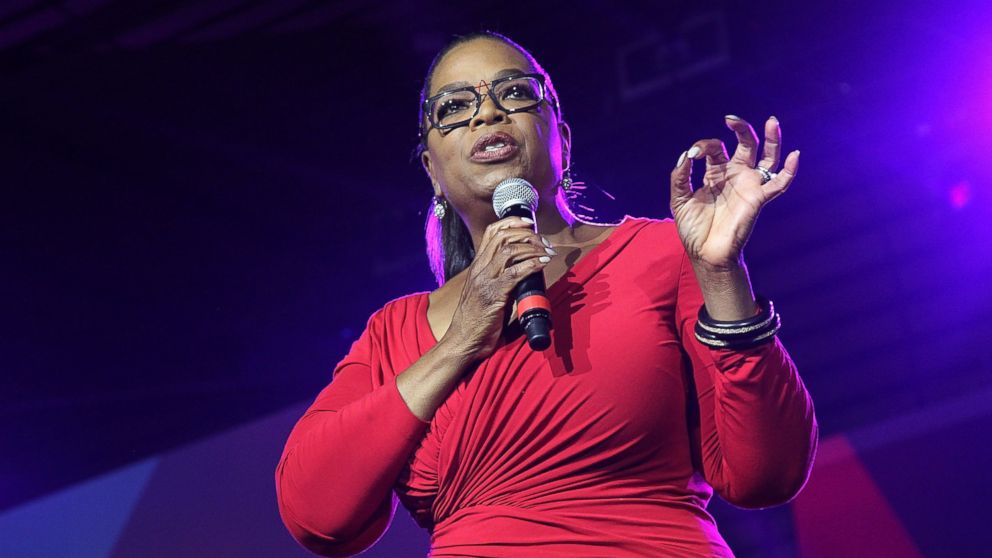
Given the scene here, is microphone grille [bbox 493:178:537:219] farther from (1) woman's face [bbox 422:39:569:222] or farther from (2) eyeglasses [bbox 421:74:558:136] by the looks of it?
(2) eyeglasses [bbox 421:74:558:136]

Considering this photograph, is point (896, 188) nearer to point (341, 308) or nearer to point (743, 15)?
point (743, 15)

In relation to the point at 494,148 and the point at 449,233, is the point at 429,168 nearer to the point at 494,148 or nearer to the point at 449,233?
the point at 449,233

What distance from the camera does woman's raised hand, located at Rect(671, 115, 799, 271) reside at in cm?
157

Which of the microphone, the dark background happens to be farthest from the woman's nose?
the dark background

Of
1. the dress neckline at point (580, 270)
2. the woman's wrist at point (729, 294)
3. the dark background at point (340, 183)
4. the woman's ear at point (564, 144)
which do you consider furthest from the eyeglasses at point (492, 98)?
the dark background at point (340, 183)

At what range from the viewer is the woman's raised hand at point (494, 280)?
169 cm

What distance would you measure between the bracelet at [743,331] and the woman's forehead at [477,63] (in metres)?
0.77

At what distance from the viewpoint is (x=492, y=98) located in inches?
81.4

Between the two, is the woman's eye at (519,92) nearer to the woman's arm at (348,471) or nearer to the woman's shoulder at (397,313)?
the woman's shoulder at (397,313)

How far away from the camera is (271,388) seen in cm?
485

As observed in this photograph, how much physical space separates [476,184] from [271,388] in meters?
3.08

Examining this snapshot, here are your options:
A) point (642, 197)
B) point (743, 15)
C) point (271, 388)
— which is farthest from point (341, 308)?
point (743, 15)

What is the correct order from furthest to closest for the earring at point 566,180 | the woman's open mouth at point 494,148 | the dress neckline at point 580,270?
the earring at point 566,180 < the woman's open mouth at point 494,148 < the dress neckline at point 580,270

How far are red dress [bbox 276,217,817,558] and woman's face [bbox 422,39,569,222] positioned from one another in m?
0.24
